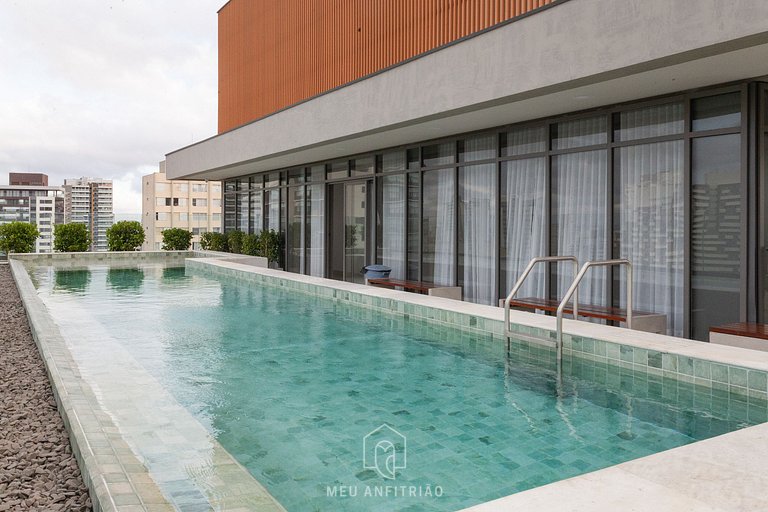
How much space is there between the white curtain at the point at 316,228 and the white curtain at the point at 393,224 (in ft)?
9.23

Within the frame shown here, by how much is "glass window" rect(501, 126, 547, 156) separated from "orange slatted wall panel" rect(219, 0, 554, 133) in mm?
1588

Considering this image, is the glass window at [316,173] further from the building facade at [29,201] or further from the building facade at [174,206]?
the building facade at [29,201]

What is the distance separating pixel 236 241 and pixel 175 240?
3.98 m

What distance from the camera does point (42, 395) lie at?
431cm

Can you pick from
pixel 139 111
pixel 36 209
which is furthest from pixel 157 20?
pixel 36 209

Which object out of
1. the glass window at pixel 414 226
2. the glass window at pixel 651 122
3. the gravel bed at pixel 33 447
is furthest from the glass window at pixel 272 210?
the gravel bed at pixel 33 447

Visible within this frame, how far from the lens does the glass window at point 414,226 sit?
11.3 meters

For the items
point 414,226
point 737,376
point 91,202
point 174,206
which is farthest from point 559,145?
point 91,202

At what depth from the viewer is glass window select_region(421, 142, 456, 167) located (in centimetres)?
1048

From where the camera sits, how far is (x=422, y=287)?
1020 cm

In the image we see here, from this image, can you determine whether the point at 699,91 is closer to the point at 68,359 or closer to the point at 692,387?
the point at 692,387

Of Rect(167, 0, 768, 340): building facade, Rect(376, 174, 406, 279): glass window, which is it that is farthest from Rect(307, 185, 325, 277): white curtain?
Rect(376, 174, 406, 279): glass window

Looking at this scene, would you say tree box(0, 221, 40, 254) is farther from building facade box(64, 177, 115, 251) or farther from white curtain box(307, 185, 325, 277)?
building facade box(64, 177, 115, 251)

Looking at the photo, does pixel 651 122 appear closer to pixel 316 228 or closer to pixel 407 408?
pixel 407 408
